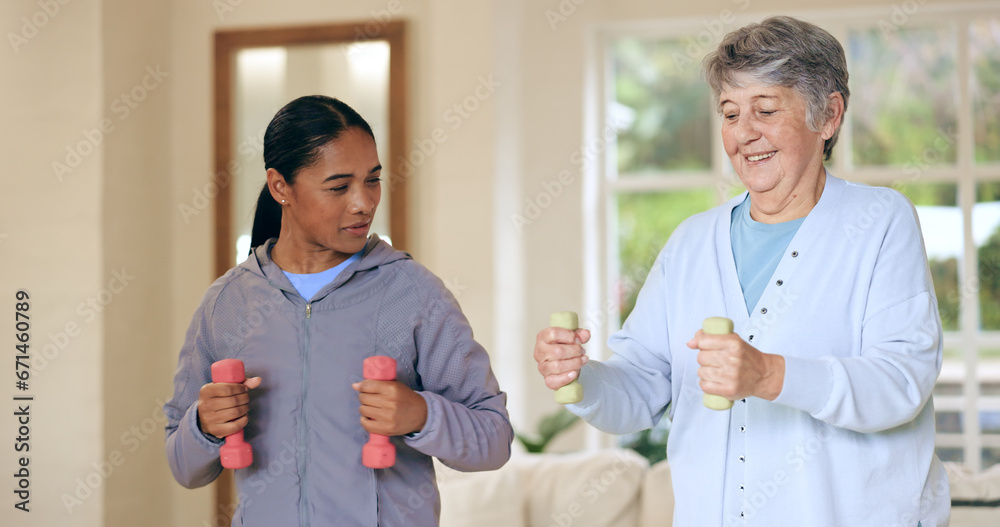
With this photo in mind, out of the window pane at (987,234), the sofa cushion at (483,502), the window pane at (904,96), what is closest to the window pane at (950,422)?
the window pane at (987,234)

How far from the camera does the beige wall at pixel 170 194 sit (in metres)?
3.24

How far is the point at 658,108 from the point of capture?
5.27 meters

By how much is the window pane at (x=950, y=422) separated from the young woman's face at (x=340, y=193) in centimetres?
428

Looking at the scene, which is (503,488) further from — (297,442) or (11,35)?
(11,35)

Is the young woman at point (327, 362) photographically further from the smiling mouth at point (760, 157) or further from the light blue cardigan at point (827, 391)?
the smiling mouth at point (760, 157)

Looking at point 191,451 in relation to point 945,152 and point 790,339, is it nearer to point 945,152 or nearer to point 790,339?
point 790,339

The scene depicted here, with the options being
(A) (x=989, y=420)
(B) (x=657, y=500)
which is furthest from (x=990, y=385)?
(B) (x=657, y=500)

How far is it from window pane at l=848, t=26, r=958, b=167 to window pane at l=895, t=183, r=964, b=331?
Answer: 0.18m

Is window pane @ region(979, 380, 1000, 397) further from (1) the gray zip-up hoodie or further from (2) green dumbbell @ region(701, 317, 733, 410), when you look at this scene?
(2) green dumbbell @ region(701, 317, 733, 410)

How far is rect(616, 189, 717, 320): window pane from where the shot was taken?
5.22 meters

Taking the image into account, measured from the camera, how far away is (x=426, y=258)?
13.2 ft

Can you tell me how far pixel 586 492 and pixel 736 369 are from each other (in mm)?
1937

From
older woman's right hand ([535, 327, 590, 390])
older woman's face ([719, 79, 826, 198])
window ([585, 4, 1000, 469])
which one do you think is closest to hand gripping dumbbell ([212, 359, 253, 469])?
older woman's right hand ([535, 327, 590, 390])

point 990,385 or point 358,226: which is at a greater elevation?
point 358,226
